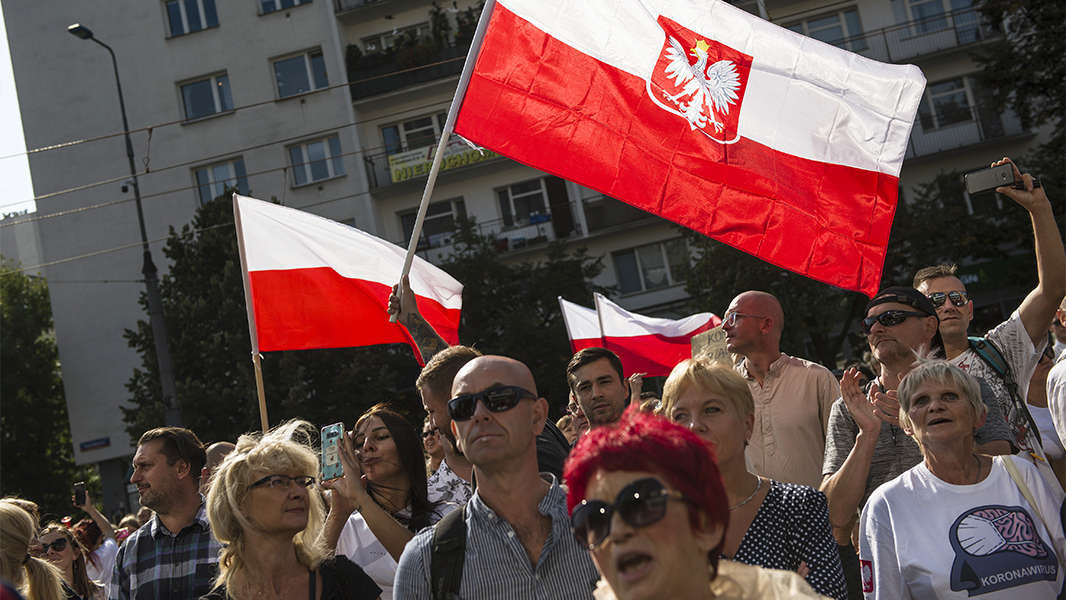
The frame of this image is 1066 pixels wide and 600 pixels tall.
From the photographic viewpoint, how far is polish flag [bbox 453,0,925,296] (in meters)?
5.25

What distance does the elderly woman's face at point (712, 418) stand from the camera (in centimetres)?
333

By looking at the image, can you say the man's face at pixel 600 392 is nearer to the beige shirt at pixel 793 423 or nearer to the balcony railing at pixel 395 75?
the beige shirt at pixel 793 423

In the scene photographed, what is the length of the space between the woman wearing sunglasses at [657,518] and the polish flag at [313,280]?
5340 mm

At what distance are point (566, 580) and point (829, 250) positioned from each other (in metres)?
3.04

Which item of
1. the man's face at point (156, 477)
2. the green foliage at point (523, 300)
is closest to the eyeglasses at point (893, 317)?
the man's face at point (156, 477)

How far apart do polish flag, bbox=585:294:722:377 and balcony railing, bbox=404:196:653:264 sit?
16.1m

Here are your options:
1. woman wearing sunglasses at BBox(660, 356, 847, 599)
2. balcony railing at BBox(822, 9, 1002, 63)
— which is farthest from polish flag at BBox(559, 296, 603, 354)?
balcony railing at BBox(822, 9, 1002, 63)

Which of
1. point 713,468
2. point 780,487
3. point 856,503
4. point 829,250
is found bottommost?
point 856,503

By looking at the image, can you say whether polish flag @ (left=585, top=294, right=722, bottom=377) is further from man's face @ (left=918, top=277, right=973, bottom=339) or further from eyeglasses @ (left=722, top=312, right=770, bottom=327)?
man's face @ (left=918, top=277, right=973, bottom=339)

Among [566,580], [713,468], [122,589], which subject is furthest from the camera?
[122,589]

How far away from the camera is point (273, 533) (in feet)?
12.3

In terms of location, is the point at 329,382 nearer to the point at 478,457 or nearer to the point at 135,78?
the point at 135,78

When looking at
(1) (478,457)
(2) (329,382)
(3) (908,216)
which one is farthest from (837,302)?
(1) (478,457)

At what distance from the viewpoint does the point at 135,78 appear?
29.9 metres
